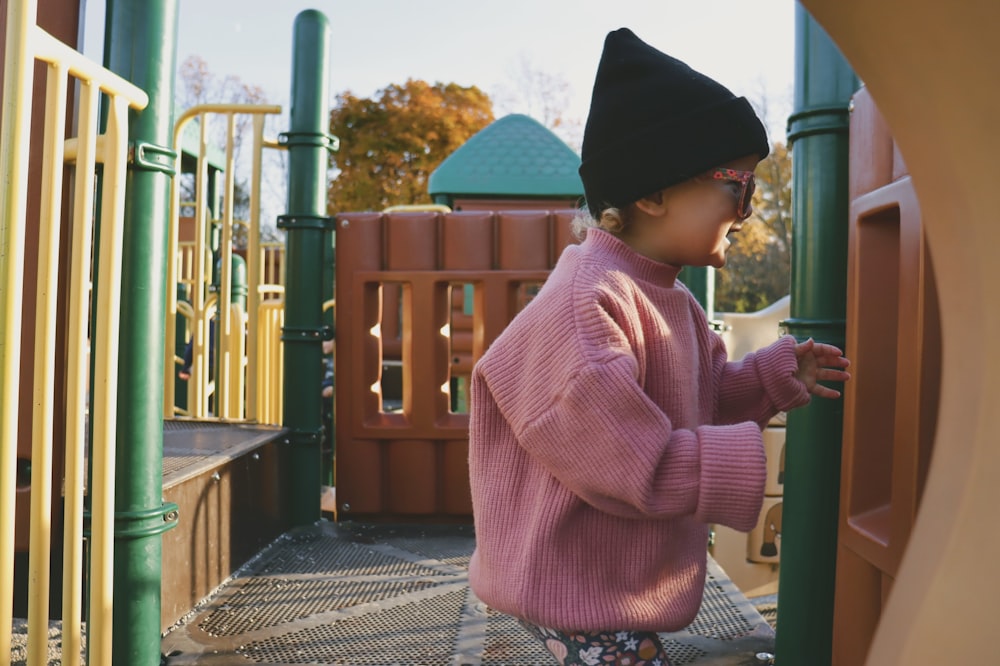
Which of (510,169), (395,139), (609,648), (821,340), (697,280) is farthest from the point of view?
(395,139)

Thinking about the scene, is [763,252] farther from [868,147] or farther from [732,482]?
[732,482]

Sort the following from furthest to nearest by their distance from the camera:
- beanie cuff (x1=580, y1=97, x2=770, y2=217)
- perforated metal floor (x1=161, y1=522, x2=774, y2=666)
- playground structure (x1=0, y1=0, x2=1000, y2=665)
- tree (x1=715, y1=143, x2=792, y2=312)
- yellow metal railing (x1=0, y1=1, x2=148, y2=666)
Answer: tree (x1=715, y1=143, x2=792, y2=312)
perforated metal floor (x1=161, y1=522, x2=774, y2=666)
beanie cuff (x1=580, y1=97, x2=770, y2=217)
yellow metal railing (x1=0, y1=1, x2=148, y2=666)
playground structure (x1=0, y1=0, x2=1000, y2=665)

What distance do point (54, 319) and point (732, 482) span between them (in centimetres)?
112

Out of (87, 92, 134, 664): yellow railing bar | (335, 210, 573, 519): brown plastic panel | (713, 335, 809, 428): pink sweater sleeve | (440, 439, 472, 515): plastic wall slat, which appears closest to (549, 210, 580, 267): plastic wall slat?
(335, 210, 573, 519): brown plastic panel

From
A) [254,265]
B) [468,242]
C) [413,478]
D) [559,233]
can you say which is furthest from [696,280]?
[254,265]

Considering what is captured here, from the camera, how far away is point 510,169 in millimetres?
10359

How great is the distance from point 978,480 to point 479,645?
1.71m

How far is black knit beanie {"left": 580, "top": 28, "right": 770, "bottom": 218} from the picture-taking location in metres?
1.52

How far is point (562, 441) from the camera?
1.38 m

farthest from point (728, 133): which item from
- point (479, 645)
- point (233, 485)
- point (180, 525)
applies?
point (233, 485)

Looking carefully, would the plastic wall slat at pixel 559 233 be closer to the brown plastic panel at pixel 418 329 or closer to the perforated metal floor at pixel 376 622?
the brown plastic panel at pixel 418 329

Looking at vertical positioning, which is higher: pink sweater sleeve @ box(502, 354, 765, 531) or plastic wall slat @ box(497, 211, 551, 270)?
plastic wall slat @ box(497, 211, 551, 270)

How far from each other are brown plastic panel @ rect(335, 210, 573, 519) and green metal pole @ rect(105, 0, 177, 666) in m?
1.94

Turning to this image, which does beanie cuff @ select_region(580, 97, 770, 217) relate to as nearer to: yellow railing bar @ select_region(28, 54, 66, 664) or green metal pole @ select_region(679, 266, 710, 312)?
yellow railing bar @ select_region(28, 54, 66, 664)
